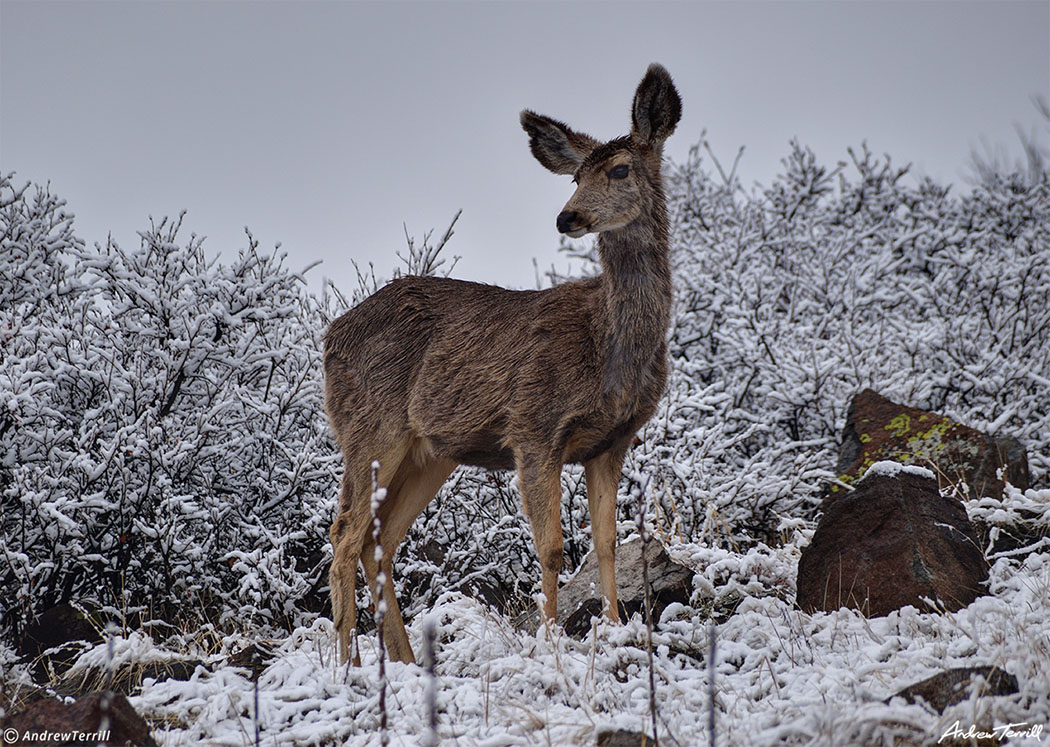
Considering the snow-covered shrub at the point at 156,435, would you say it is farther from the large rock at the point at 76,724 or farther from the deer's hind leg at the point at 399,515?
the large rock at the point at 76,724

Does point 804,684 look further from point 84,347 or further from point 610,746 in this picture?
point 84,347

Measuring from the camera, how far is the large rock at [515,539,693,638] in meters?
5.80

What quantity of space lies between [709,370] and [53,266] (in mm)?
6958

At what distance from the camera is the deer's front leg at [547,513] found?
5418mm

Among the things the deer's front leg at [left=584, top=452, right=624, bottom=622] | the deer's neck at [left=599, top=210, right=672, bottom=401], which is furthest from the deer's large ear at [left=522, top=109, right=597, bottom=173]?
the deer's front leg at [left=584, top=452, right=624, bottom=622]

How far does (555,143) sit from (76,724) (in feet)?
14.0

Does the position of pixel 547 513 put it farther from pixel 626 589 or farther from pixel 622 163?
pixel 622 163

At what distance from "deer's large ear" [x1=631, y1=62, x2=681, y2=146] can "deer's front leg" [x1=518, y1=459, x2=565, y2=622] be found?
207 centimetres

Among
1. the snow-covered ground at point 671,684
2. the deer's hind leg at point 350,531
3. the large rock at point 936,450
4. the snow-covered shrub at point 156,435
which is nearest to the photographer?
the snow-covered ground at point 671,684

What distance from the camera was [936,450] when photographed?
8062 millimetres

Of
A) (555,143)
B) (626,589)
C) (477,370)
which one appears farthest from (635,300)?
(626,589)

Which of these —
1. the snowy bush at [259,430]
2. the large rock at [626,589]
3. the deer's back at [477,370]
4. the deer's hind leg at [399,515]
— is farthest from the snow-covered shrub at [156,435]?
the large rock at [626,589]

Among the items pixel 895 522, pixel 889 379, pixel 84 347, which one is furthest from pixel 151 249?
pixel 889 379

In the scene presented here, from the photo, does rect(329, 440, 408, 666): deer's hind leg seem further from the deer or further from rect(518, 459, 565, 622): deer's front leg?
rect(518, 459, 565, 622): deer's front leg
